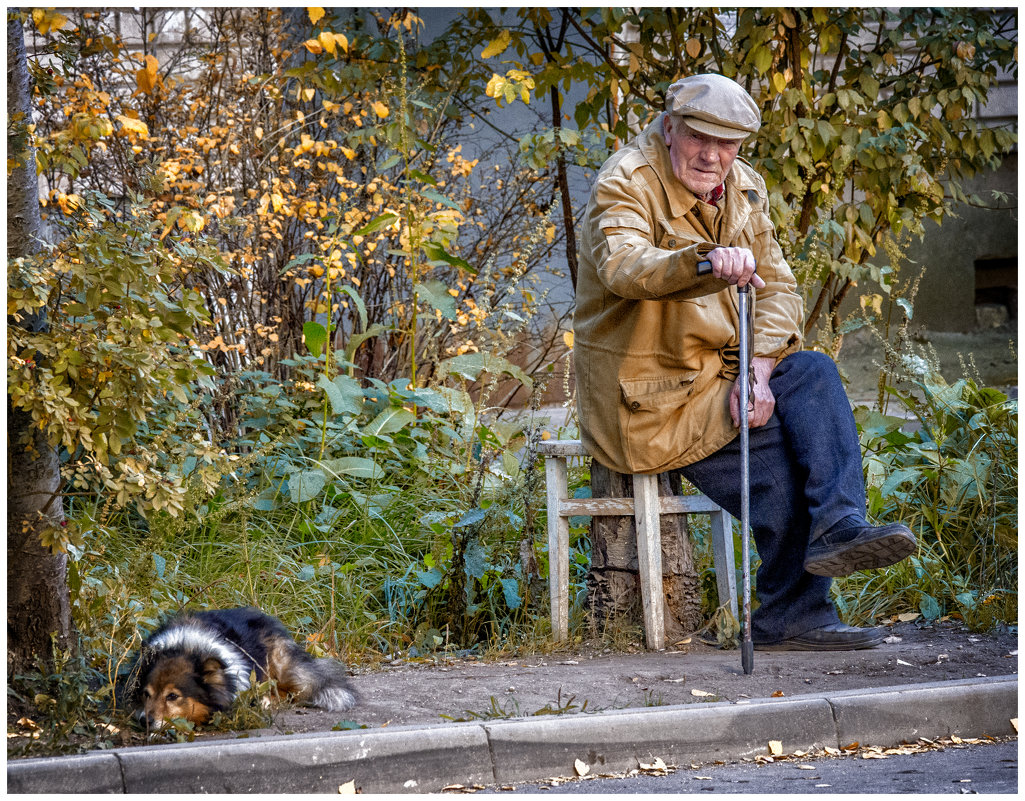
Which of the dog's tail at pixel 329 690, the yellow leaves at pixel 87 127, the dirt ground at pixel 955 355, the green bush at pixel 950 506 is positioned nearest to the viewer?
the yellow leaves at pixel 87 127

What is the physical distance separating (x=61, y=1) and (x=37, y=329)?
5.55 feet

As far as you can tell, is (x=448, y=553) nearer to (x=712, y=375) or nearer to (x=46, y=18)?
(x=712, y=375)

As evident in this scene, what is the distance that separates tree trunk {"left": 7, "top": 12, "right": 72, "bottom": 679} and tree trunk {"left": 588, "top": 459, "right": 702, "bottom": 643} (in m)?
2.12

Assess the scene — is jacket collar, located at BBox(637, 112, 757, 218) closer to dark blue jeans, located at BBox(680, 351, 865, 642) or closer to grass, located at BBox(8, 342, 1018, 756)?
dark blue jeans, located at BBox(680, 351, 865, 642)

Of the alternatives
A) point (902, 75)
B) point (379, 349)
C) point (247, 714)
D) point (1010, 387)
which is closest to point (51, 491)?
point (247, 714)

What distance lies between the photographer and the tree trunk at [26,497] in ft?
11.7

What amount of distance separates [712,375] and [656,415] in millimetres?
281

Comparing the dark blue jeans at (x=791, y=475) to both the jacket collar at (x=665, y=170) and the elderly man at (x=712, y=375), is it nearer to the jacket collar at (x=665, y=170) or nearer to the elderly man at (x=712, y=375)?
the elderly man at (x=712, y=375)

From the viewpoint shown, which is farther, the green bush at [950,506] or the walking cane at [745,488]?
the green bush at [950,506]

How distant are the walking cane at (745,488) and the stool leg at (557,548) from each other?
0.76m

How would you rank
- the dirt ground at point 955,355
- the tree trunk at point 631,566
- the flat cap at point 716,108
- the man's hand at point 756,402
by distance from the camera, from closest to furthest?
1. the flat cap at point 716,108
2. the man's hand at point 756,402
3. the tree trunk at point 631,566
4. the dirt ground at point 955,355

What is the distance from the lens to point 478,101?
8914 mm

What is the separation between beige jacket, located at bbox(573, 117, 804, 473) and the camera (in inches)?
172

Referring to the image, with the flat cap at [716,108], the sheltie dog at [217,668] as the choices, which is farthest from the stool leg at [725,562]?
the sheltie dog at [217,668]
